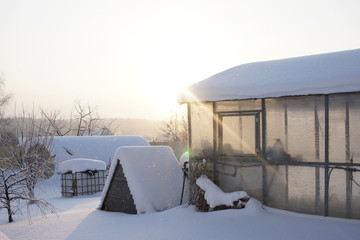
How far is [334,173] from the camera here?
21.9 ft

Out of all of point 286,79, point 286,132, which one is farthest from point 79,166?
point 286,79

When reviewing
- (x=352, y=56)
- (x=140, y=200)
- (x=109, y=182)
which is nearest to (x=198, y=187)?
(x=140, y=200)

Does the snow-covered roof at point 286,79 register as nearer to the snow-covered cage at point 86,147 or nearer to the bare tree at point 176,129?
Answer: the snow-covered cage at point 86,147

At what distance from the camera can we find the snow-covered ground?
19.6 ft

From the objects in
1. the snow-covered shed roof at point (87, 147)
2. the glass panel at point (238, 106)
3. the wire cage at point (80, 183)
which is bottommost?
the wire cage at point (80, 183)

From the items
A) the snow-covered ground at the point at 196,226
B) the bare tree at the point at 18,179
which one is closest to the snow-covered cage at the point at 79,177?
the bare tree at the point at 18,179

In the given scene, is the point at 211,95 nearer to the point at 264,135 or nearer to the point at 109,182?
the point at 264,135

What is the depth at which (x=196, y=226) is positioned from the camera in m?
6.65

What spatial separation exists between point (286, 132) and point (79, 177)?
11.3m

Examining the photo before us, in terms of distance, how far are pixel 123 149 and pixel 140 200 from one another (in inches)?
68.0

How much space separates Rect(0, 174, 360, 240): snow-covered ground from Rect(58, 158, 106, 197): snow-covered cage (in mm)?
6707

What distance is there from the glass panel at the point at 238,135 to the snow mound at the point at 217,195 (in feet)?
3.10

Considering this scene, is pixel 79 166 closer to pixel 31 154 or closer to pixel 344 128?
pixel 31 154

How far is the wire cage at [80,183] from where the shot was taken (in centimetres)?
1527
